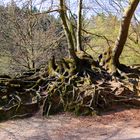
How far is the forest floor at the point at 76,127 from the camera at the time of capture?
720 centimetres

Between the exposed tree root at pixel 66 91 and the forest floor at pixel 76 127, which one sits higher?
the exposed tree root at pixel 66 91

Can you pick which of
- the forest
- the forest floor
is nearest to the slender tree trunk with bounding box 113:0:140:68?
the forest

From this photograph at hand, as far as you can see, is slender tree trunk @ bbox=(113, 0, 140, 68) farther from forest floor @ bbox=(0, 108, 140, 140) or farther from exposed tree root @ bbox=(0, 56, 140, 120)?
forest floor @ bbox=(0, 108, 140, 140)

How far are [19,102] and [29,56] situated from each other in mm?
9343

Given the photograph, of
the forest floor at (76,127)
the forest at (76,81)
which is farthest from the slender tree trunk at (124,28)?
the forest floor at (76,127)

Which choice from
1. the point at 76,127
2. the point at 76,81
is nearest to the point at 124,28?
the point at 76,81

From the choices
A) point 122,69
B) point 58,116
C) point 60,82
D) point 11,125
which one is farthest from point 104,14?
point 11,125

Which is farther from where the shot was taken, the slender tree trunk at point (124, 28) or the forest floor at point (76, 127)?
the slender tree trunk at point (124, 28)

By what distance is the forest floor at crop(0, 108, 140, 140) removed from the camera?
720 centimetres

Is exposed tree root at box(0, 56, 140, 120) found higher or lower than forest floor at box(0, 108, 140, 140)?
higher

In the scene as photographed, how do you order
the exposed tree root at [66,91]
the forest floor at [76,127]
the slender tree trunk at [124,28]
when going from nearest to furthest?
the forest floor at [76,127], the exposed tree root at [66,91], the slender tree trunk at [124,28]

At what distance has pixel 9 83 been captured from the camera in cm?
955

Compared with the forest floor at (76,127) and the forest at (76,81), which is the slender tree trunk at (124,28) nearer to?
the forest at (76,81)

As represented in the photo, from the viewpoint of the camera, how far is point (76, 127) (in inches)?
310
